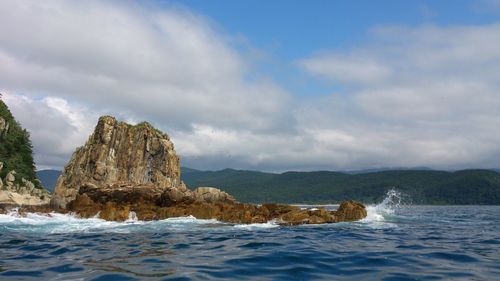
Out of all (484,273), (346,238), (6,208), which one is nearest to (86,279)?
(484,273)

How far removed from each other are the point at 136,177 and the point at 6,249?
73.1 metres

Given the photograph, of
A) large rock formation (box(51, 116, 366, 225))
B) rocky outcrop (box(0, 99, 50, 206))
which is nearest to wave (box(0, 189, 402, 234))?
large rock formation (box(51, 116, 366, 225))

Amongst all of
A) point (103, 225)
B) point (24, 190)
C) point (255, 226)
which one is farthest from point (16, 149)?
point (255, 226)

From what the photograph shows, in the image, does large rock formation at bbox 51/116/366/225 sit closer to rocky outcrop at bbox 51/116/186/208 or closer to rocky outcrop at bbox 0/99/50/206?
rocky outcrop at bbox 51/116/186/208

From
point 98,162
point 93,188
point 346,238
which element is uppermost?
point 98,162

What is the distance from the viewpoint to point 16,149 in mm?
102062

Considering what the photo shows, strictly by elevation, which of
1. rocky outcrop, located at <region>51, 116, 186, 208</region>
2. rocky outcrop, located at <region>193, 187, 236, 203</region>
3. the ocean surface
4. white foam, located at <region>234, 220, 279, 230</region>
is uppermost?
rocky outcrop, located at <region>51, 116, 186, 208</region>

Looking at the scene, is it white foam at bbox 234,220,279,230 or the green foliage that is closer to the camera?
white foam at bbox 234,220,279,230

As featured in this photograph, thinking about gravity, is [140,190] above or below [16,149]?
below

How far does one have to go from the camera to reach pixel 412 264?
16438mm

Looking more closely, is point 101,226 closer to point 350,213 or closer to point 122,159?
point 350,213

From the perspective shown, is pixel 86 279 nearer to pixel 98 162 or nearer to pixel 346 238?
pixel 346 238

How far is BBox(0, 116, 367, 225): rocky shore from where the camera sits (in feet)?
156

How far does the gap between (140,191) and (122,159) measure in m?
34.1
